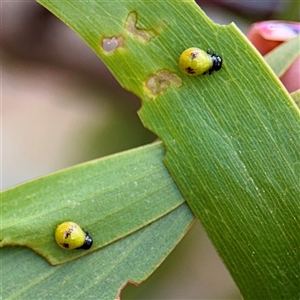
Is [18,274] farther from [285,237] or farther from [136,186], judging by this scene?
[285,237]

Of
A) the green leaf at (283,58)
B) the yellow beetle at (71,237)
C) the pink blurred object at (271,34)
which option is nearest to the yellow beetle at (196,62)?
the green leaf at (283,58)

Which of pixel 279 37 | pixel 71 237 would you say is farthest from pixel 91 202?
pixel 279 37

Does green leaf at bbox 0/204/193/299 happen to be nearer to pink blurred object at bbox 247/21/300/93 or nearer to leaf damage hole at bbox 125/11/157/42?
leaf damage hole at bbox 125/11/157/42

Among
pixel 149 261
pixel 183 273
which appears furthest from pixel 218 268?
pixel 149 261

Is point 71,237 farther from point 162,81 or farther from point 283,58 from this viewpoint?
point 283,58

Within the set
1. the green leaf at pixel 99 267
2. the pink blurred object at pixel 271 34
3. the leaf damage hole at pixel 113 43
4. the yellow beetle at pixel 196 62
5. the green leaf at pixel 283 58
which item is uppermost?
the leaf damage hole at pixel 113 43

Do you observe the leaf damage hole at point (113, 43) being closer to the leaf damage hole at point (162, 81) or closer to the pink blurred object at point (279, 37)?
the leaf damage hole at point (162, 81)
